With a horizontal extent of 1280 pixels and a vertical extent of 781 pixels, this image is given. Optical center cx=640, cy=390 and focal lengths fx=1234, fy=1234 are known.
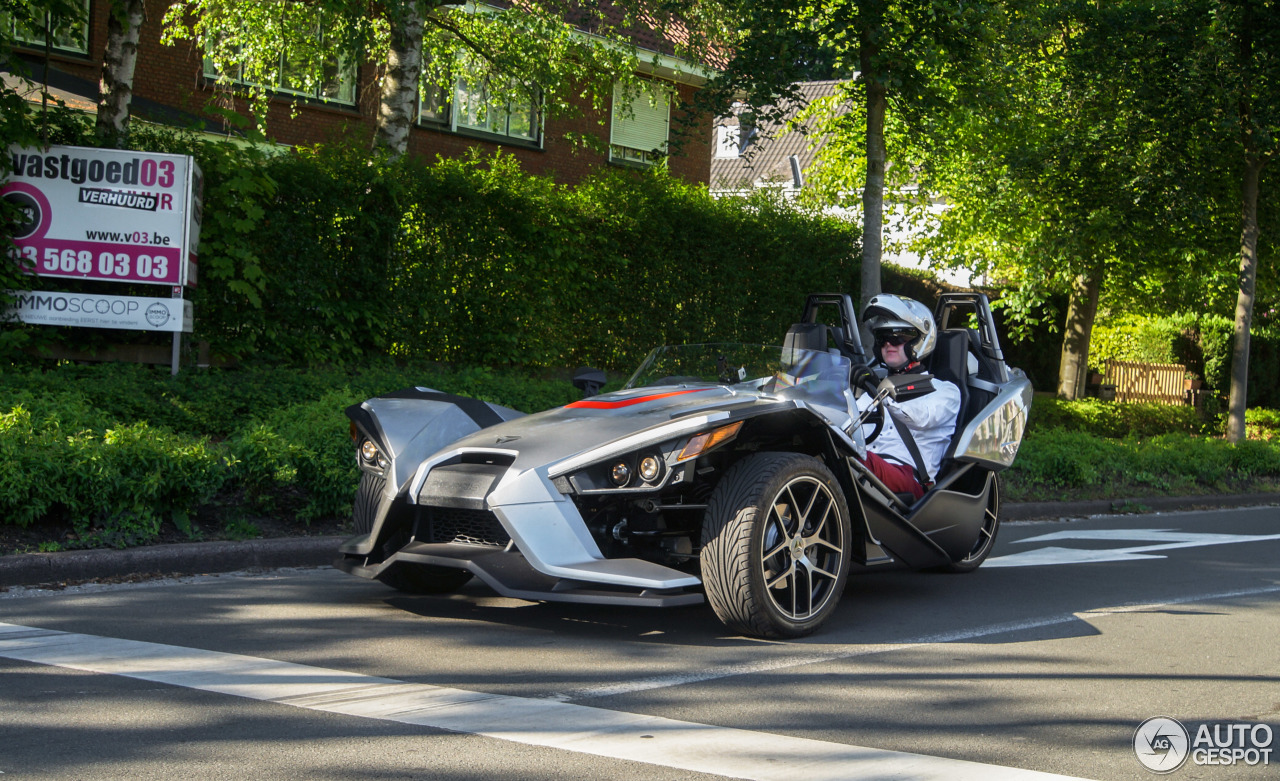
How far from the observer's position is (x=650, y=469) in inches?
198

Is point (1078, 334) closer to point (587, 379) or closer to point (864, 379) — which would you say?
point (864, 379)

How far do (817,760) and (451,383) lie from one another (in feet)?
27.1

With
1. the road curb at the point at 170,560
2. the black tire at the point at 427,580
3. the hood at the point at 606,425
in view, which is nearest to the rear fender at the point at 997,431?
the hood at the point at 606,425

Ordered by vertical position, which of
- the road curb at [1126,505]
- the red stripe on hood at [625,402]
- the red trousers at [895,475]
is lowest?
the road curb at [1126,505]

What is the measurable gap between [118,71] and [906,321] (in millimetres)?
8123

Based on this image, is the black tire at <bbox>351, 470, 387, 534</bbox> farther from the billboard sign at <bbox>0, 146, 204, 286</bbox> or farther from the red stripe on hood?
the billboard sign at <bbox>0, 146, 204, 286</bbox>

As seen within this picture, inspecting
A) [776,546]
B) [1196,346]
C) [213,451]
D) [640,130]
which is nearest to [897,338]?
[776,546]

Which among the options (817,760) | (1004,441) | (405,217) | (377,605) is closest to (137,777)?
(817,760)

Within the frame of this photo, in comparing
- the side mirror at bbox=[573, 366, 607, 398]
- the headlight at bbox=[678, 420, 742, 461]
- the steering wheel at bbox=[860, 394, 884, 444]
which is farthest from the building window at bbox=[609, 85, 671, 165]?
the headlight at bbox=[678, 420, 742, 461]

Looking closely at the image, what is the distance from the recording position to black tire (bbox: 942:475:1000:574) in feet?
24.7

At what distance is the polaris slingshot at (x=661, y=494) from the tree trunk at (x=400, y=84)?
8.36m

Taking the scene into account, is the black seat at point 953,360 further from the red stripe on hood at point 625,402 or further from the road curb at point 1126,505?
the road curb at point 1126,505

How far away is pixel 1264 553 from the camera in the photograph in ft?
30.4

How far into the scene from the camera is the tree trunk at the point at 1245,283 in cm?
1780
